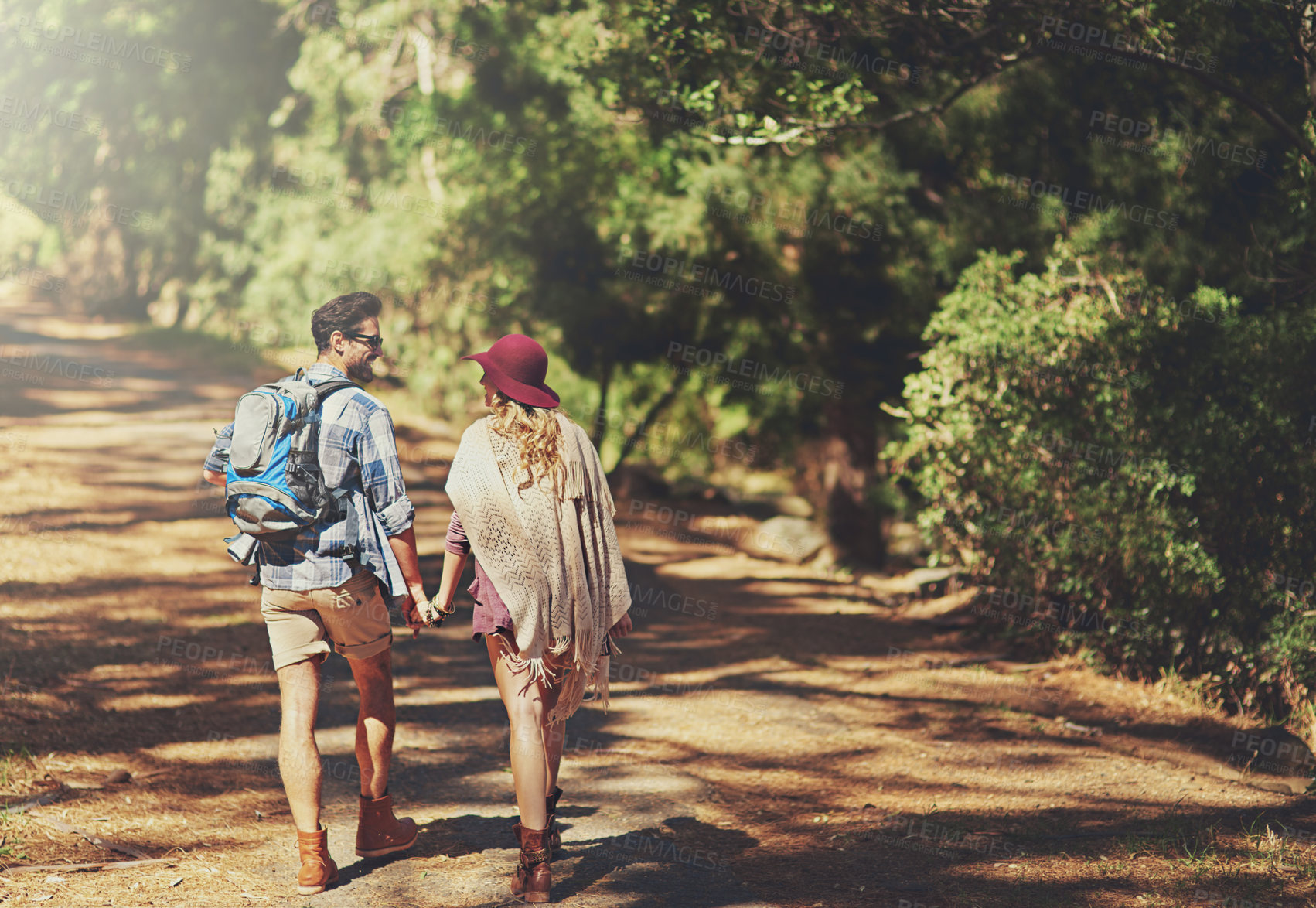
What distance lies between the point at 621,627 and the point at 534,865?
0.95 m

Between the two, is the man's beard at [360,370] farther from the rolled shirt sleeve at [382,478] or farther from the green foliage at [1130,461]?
the green foliage at [1130,461]

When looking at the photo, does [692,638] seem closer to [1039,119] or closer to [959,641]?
[959,641]

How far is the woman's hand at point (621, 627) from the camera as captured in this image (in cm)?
427

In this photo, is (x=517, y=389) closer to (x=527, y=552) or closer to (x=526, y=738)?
(x=527, y=552)

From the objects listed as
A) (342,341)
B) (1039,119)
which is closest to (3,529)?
(342,341)

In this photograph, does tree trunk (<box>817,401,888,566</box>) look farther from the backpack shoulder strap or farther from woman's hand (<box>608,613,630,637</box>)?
the backpack shoulder strap

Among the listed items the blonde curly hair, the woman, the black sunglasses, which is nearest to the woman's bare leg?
the woman

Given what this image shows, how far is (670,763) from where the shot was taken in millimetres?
6117

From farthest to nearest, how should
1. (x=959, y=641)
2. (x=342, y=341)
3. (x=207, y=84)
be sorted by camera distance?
(x=207, y=84) < (x=959, y=641) < (x=342, y=341)

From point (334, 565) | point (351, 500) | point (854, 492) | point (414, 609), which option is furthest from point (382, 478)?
point (854, 492)

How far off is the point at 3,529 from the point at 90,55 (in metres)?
25.7

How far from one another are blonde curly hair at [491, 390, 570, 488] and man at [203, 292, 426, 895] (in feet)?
1.55

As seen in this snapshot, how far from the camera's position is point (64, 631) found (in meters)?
7.52

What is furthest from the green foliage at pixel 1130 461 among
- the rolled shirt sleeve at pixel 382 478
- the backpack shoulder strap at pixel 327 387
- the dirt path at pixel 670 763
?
the backpack shoulder strap at pixel 327 387
